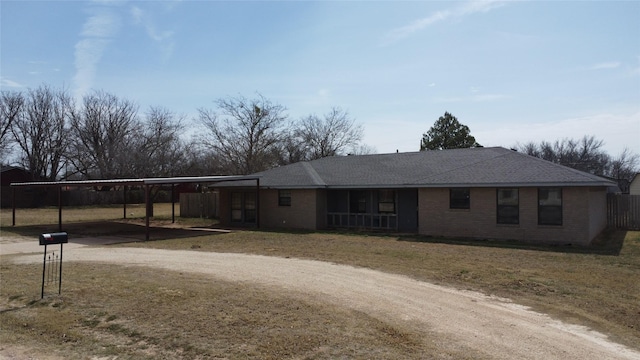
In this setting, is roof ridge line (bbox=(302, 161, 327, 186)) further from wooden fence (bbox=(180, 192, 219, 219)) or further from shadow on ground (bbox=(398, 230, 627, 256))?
wooden fence (bbox=(180, 192, 219, 219))

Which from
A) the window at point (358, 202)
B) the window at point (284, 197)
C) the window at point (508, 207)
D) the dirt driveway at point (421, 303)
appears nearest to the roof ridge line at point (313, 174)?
the window at point (284, 197)

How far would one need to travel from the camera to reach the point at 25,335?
6.83 metres

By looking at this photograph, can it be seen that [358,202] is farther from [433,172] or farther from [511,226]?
[511,226]

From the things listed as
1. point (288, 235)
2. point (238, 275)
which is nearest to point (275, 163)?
point (288, 235)

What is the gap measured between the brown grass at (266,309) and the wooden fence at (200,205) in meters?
17.6

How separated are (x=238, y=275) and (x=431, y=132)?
47.1 m

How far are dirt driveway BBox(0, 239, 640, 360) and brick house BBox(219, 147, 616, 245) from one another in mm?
8533

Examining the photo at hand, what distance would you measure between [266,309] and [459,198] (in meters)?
13.2

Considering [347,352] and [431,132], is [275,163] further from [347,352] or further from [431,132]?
[347,352]

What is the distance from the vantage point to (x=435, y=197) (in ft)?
63.1

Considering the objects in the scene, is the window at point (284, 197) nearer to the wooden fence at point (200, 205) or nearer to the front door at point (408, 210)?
the front door at point (408, 210)

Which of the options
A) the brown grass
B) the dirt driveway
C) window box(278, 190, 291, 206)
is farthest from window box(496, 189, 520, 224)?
window box(278, 190, 291, 206)

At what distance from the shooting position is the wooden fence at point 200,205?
3020 cm

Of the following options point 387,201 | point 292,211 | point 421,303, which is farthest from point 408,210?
point 421,303
